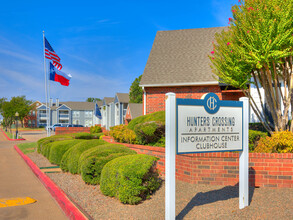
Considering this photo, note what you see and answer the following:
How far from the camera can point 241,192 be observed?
5.56 m

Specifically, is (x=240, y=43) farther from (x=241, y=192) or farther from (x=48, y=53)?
(x=48, y=53)

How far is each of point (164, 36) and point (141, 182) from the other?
14266 millimetres

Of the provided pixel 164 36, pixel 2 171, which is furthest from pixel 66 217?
pixel 164 36

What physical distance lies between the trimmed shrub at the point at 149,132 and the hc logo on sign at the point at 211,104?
4.83 m

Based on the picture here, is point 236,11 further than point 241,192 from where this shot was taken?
Yes

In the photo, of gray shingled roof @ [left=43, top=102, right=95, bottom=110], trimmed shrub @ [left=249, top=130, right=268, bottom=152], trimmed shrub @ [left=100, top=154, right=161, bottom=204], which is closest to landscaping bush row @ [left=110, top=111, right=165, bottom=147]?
trimmed shrub @ [left=249, top=130, right=268, bottom=152]

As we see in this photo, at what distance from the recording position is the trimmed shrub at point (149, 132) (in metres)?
10.1

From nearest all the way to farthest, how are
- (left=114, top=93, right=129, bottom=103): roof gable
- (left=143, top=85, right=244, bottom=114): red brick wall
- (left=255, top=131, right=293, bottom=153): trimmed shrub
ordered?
(left=255, top=131, right=293, bottom=153): trimmed shrub
(left=143, top=85, right=244, bottom=114): red brick wall
(left=114, top=93, right=129, bottom=103): roof gable

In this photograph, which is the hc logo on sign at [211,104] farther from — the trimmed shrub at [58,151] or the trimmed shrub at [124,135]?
the trimmed shrub at [58,151]

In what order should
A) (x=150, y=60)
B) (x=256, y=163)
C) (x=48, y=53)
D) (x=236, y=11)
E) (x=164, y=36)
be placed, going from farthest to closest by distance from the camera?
(x=48, y=53) < (x=164, y=36) < (x=150, y=60) < (x=236, y=11) < (x=256, y=163)

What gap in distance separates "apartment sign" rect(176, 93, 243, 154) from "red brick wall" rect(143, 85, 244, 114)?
9.20 metres

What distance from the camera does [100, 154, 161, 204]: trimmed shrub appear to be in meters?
6.01

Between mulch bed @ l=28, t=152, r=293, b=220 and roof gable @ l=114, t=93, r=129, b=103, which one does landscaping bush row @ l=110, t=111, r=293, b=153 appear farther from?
roof gable @ l=114, t=93, r=129, b=103

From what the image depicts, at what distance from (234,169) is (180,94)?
8.82 m
